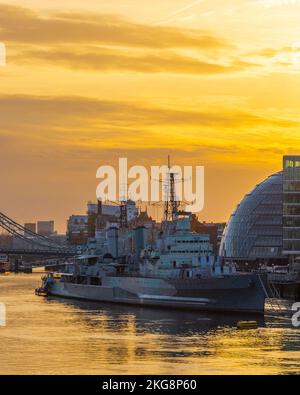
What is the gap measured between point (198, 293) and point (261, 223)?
77.2m

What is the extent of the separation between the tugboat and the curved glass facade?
176 feet

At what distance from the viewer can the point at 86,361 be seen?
5947cm

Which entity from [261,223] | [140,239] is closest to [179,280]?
[140,239]

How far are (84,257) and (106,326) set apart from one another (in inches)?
1768

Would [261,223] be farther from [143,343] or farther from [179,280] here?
[143,343]

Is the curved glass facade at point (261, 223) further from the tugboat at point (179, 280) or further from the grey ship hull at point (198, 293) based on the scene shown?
the grey ship hull at point (198, 293)

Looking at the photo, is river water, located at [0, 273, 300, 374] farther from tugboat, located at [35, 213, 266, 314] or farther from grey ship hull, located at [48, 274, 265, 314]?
tugboat, located at [35, 213, 266, 314]

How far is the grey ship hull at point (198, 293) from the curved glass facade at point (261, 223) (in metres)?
64.2

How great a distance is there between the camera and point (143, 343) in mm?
68188

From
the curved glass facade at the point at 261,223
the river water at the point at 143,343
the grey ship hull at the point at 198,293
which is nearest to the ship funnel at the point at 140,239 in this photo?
the grey ship hull at the point at 198,293

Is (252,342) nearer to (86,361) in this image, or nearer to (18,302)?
A: (86,361)

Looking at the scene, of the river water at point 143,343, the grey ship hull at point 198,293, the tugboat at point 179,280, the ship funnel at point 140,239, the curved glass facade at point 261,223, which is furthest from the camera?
the curved glass facade at point 261,223

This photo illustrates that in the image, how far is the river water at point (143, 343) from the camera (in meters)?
57.3
